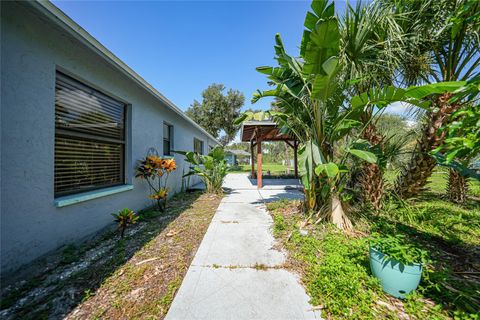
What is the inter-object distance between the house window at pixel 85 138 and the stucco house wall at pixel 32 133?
0.26 metres

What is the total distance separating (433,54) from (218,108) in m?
21.2

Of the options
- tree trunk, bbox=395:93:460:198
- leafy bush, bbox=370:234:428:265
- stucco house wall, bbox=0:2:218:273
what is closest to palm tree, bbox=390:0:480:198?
tree trunk, bbox=395:93:460:198

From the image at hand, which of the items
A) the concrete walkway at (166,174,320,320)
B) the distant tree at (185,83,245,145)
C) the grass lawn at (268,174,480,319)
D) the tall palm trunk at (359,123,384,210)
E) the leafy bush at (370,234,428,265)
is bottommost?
the concrete walkway at (166,174,320,320)

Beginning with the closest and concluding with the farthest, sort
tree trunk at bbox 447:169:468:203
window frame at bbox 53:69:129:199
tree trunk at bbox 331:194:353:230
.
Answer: window frame at bbox 53:69:129:199 < tree trunk at bbox 331:194:353:230 < tree trunk at bbox 447:169:468:203

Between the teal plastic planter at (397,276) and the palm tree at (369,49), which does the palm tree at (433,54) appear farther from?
the teal plastic planter at (397,276)

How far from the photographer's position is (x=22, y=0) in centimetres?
196

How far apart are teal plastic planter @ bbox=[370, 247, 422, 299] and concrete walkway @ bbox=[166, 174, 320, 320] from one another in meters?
0.95

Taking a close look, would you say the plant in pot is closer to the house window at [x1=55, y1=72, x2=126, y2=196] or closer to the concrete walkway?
the concrete walkway

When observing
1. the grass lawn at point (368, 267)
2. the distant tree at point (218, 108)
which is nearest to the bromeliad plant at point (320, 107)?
the grass lawn at point (368, 267)

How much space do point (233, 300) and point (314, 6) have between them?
14.5 ft

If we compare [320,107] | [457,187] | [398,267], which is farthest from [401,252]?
[457,187]

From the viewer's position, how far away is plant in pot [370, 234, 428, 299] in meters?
1.88

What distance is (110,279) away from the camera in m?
2.20

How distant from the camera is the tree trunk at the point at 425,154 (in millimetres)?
3729
